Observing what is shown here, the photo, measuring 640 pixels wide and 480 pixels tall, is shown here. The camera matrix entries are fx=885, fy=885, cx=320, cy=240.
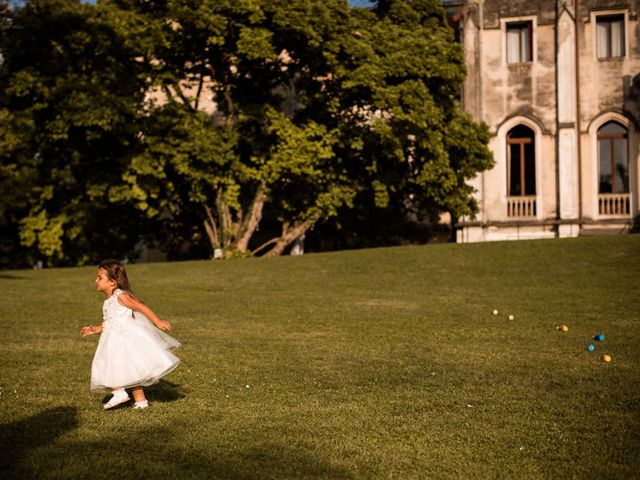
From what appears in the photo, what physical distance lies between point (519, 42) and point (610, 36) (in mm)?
3808

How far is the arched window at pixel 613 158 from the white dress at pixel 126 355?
3171cm

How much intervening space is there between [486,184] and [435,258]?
11.0 m

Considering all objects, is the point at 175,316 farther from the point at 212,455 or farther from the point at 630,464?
the point at 630,464

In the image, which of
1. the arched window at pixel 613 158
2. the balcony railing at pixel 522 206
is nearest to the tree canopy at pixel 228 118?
the balcony railing at pixel 522 206

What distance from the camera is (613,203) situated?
37.1 meters

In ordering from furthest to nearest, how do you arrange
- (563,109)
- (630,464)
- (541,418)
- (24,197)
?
(563,109), (24,197), (541,418), (630,464)

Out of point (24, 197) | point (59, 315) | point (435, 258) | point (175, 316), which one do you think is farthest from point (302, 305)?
point (24, 197)

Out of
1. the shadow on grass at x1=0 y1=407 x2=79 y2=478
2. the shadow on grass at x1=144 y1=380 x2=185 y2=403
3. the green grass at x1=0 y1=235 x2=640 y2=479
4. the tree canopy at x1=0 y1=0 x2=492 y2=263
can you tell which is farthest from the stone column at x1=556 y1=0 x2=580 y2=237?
the shadow on grass at x1=0 y1=407 x2=79 y2=478

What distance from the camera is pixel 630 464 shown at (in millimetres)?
6797

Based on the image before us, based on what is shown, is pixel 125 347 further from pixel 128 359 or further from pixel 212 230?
pixel 212 230

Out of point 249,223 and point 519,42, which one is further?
point 519,42

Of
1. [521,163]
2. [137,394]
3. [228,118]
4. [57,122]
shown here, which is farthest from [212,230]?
[137,394]

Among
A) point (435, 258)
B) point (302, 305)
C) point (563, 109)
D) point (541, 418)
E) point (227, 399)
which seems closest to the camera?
point (541, 418)

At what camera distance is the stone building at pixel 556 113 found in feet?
122
